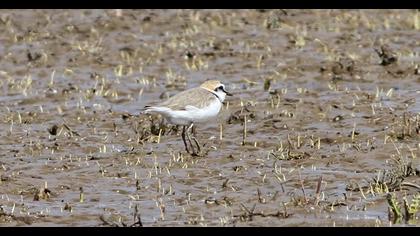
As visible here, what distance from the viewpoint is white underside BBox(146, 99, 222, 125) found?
1264cm

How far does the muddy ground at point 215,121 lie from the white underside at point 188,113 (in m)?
0.42

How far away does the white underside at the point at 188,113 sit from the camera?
41.5ft

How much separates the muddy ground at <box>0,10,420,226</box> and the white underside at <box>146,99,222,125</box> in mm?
422

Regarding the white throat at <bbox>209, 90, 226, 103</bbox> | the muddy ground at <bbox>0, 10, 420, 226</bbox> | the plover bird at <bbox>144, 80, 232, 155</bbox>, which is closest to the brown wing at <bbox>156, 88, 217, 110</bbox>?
the plover bird at <bbox>144, 80, 232, 155</bbox>

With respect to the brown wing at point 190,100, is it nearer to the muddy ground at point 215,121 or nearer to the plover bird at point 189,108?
the plover bird at point 189,108

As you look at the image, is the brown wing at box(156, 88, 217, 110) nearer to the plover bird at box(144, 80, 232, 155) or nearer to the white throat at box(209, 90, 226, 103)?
the plover bird at box(144, 80, 232, 155)

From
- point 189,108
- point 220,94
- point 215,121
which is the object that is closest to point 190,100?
point 189,108

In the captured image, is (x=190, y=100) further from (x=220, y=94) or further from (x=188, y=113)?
(x=220, y=94)

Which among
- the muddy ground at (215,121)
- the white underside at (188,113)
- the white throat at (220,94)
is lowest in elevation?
the muddy ground at (215,121)

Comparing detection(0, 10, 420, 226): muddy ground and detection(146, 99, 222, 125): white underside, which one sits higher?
detection(146, 99, 222, 125): white underside

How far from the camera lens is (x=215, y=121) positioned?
14656 millimetres

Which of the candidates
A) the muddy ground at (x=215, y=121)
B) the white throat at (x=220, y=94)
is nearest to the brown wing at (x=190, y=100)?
the white throat at (x=220, y=94)
